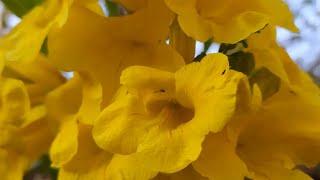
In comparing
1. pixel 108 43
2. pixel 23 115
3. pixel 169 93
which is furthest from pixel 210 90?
pixel 23 115

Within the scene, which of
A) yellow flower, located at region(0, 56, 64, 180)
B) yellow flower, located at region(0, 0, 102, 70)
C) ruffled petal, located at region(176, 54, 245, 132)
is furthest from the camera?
yellow flower, located at region(0, 56, 64, 180)

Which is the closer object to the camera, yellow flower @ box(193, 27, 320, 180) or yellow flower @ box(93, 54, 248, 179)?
yellow flower @ box(93, 54, 248, 179)

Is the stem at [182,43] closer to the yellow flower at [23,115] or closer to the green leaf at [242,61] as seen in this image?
the green leaf at [242,61]

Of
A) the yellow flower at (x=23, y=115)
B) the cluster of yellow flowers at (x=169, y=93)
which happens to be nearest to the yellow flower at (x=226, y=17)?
the cluster of yellow flowers at (x=169, y=93)

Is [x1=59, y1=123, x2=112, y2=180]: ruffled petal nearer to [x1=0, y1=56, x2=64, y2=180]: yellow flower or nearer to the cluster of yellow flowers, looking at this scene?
the cluster of yellow flowers

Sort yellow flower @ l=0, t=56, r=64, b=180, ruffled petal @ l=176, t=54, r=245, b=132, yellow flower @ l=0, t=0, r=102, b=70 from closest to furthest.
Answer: ruffled petal @ l=176, t=54, r=245, b=132 < yellow flower @ l=0, t=0, r=102, b=70 < yellow flower @ l=0, t=56, r=64, b=180

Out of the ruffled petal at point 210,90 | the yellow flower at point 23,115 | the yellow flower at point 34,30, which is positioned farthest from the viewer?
the yellow flower at point 23,115

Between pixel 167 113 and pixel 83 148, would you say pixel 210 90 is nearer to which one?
pixel 167 113

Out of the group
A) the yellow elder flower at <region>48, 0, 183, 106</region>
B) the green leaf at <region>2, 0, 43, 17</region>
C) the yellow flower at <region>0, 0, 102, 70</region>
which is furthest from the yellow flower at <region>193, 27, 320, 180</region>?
the green leaf at <region>2, 0, 43, 17</region>
